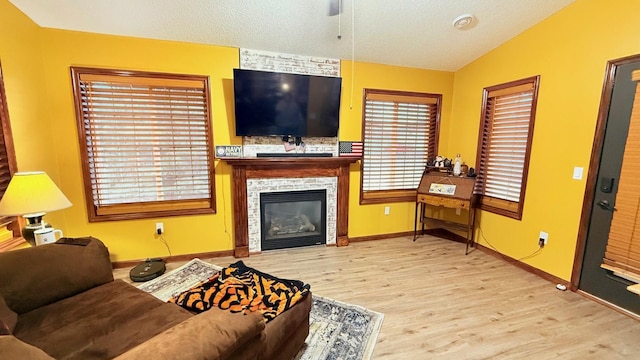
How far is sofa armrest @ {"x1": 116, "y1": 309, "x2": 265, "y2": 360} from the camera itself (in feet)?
3.20

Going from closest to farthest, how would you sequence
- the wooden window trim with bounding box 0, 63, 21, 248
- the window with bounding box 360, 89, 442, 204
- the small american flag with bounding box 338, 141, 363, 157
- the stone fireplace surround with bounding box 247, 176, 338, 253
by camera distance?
the wooden window trim with bounding box 0, 63, 21, 248, the stone fireplace surround with bounding box 247, 176, 338, 253, the small american flag with bounding box 338, 141, 363, 157, the window with bounding box 360, 89, 442, 204

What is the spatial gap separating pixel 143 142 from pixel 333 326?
2.68 m

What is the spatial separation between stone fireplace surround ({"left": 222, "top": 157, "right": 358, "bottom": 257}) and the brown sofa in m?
1.51

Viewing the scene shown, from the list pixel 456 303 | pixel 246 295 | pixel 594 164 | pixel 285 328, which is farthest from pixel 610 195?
pixel 246 295

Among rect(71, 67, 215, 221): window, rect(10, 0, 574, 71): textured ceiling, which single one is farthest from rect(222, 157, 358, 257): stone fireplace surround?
rect(10, 0, 574, 71): textured ceiling

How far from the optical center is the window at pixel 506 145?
3.16m

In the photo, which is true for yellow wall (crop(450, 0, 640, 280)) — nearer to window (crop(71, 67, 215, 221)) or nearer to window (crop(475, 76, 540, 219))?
window (crop(475, 76, 540, 219))

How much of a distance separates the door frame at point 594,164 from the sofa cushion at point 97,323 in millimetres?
3412

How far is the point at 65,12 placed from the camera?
2436 mm

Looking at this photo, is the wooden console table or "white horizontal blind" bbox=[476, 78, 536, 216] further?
the wooden console table

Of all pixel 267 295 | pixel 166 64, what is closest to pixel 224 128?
pixel 166 64

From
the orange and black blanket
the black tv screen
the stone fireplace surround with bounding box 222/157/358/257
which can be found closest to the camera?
the orange and black blanket

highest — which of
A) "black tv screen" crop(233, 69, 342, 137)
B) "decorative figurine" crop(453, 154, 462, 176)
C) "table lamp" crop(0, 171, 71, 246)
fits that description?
"black tv screen" crop(233, 69, 342, 137)

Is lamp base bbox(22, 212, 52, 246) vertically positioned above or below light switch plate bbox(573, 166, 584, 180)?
below
